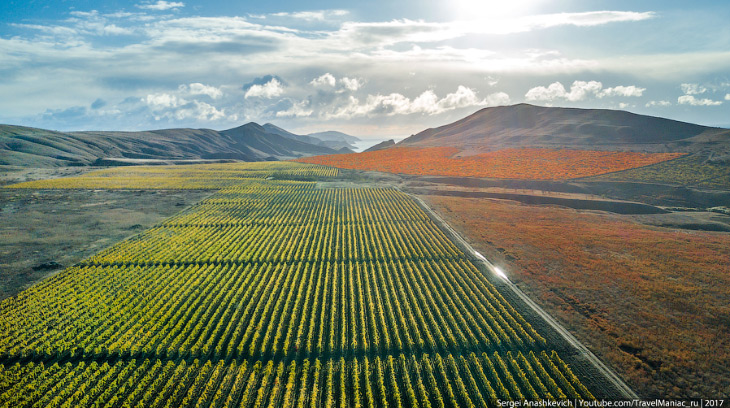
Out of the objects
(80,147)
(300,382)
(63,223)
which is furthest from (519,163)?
(80,147)

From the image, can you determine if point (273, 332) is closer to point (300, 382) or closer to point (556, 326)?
point (300, 382)

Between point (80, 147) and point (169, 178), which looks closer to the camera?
point (169, 178)

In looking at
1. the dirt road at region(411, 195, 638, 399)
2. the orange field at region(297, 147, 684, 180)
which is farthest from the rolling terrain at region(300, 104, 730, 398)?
the dirt road at region(411, 195, 638, 399)

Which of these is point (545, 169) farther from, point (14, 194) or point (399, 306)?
point (14, 194)

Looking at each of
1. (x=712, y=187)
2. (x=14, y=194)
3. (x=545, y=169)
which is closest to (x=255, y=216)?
(x=14, y=194)

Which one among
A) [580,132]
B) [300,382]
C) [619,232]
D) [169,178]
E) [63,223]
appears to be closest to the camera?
[300,382]

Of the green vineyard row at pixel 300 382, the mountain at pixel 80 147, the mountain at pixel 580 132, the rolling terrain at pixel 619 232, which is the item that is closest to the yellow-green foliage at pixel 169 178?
the rolling terrain at pixel 619 232

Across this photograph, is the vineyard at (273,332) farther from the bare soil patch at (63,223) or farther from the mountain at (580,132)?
the mountain at (580,132)
